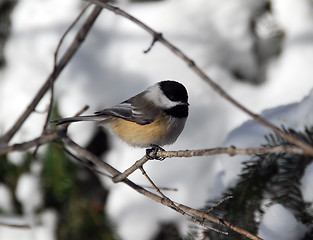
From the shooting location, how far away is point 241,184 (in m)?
1.72

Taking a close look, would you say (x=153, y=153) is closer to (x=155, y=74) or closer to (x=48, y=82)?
(x=48, y=82)

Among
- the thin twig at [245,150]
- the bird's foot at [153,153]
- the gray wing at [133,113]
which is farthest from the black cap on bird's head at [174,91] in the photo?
the thin twig at [245,150]

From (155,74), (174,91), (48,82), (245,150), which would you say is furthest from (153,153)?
(155,74)

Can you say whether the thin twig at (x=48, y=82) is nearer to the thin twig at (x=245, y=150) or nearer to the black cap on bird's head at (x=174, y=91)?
the black cap on bird's head at (x=174, y=91)

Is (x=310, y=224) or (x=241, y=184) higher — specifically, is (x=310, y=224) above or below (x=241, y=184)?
below

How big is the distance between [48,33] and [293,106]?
194 cm

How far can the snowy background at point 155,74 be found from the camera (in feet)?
8.53

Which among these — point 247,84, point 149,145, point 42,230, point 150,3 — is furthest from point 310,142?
point 42,230

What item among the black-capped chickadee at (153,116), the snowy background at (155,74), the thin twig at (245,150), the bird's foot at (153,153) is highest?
the snowy background at (155,74)

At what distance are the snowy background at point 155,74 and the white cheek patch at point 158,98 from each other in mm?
457

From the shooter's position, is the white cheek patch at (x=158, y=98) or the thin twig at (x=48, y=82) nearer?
the thin twig at (x=48, y=82)

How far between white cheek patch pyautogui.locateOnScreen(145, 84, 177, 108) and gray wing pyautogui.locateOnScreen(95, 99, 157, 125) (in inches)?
2.4

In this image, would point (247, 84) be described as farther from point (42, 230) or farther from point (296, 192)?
point (42, 230)

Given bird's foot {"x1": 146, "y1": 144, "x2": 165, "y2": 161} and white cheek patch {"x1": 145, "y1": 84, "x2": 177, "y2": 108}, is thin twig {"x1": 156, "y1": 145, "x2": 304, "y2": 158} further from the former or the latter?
white cheek patch {"x1": 145, "y1": 84, "x2": 177, "y2": 108}
